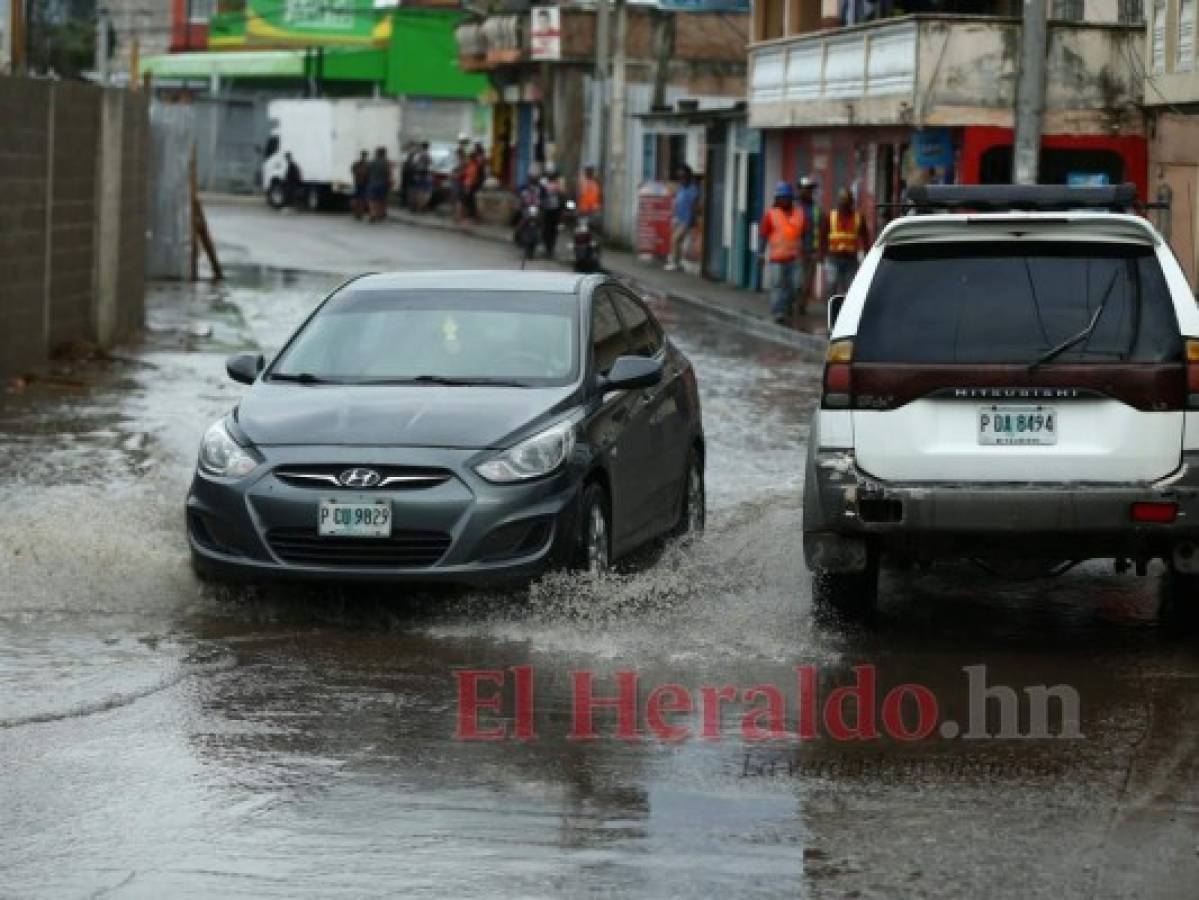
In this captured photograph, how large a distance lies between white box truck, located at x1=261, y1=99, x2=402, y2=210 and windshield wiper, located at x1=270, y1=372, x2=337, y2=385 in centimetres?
5301

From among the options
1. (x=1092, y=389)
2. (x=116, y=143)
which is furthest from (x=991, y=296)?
(x=116, y=143)

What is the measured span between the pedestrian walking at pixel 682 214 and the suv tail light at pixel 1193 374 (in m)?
33.5

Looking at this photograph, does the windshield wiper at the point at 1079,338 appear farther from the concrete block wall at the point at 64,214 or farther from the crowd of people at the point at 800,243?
the crowd of people at the point at 800,243

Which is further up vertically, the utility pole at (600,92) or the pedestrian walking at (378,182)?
the utility pole at (600,92)

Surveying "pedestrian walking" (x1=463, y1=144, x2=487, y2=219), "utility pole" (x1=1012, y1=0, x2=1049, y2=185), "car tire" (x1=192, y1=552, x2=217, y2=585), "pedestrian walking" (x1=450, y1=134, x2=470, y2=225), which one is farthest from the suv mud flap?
"pedestrian walking" (x1=463, y1=144, x2=487, y2=219)

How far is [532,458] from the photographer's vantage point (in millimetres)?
10914

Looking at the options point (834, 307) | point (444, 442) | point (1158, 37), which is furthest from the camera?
point (1158, 37)

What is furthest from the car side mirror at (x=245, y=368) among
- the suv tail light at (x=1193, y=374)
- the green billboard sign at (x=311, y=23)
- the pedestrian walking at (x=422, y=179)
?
the green billboard sign at (x=311, y=23)

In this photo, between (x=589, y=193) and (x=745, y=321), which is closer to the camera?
(x=745, y=321)

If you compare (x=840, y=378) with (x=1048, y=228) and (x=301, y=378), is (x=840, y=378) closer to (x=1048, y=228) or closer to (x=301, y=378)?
(x=1048, y=228)

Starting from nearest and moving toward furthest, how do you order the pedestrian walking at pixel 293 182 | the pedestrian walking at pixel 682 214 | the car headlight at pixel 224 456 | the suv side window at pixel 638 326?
the car headlight at pixel 224 456
the suv side window at pixel 638 326
the pedestrian walking at pixel 682 214
the pedestrian walking at pixel 293 182

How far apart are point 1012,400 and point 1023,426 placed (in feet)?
0.35

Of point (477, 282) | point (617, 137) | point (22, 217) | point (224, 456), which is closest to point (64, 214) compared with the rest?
point (22, 217)

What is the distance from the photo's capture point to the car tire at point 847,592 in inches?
418
